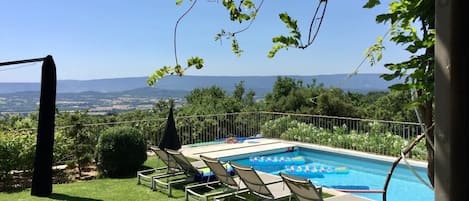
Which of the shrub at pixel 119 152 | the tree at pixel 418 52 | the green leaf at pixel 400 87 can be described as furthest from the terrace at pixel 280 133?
the green leaf at pixel 400 87

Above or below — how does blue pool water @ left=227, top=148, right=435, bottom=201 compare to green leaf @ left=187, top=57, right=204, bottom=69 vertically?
below

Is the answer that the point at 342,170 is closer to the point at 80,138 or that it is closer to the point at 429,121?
the point at 80,138

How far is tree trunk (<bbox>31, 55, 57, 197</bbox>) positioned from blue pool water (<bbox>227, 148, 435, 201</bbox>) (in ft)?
19.9

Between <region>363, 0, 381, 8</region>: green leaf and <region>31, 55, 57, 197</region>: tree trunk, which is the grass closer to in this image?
<region>31, 55, 57, 197</region>: tree trunk

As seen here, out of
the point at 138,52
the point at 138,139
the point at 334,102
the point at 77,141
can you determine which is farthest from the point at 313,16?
the point at 138,52

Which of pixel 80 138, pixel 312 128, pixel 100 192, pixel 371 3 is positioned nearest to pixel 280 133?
pixel 312 128

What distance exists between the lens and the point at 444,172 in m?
0.70

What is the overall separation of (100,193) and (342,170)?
692cm

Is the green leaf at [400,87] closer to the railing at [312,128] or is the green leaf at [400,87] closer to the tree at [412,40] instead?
the tree at [412,40]

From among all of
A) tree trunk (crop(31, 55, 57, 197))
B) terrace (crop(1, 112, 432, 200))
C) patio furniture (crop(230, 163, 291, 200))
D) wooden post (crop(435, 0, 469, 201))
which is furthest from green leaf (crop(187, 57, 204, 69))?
terrace (crop(1, 112, 432, 200))

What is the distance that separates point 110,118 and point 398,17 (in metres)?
15.3

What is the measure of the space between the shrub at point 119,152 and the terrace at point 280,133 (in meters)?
1.11

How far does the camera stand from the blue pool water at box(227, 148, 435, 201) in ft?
34.0

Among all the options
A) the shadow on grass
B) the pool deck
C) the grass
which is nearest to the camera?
the shadow on grass
